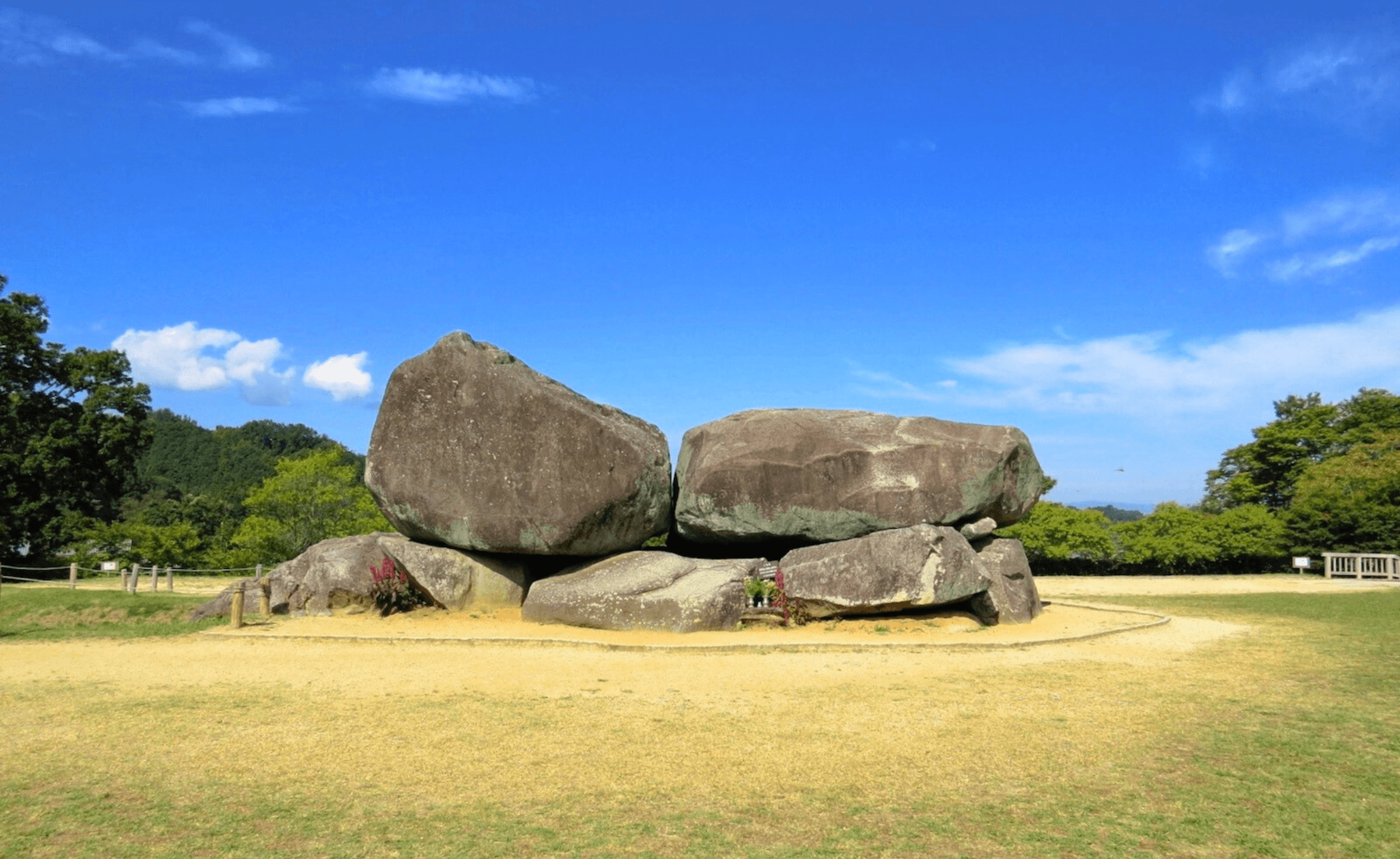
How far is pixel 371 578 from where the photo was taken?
16859 mm

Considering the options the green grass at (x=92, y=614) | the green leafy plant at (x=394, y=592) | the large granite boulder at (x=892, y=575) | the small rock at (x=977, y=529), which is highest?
the small rock at (x=977, y=529)

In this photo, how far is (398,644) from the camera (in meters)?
13.8

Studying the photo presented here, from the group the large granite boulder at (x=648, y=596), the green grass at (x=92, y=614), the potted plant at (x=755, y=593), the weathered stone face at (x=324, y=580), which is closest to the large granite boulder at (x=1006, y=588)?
the potted plant at (x=755, y=593)

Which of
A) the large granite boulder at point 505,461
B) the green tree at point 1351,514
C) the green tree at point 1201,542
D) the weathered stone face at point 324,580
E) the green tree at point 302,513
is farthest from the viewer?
Result: the green tree at point 1201,542

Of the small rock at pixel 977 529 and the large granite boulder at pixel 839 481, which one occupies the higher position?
the large granite boulder at pixel 839 481

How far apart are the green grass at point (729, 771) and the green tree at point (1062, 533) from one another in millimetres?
21387

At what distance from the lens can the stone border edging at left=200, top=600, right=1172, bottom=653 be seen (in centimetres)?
1298

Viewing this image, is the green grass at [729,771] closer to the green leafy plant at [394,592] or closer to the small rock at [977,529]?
the small rock at [977,529]

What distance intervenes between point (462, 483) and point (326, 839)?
10.7 meters

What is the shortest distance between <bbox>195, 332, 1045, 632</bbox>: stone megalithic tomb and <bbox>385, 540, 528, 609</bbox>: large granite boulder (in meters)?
0.03

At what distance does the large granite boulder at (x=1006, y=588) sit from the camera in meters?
15.2

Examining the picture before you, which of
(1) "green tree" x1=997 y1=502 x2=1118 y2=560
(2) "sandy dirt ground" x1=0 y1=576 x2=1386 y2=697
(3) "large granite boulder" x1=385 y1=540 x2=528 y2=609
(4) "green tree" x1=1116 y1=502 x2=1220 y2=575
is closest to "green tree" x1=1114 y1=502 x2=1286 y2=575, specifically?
(4) "green tree" x1=1116 y1=502 x2=1220 y2=575

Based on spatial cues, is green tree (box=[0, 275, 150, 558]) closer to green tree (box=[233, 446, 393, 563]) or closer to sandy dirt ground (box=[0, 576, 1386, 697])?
green tree (box=[233, 446, 393, 563])

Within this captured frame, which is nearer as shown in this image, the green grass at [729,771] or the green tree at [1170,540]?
the green grass at [729,771]
